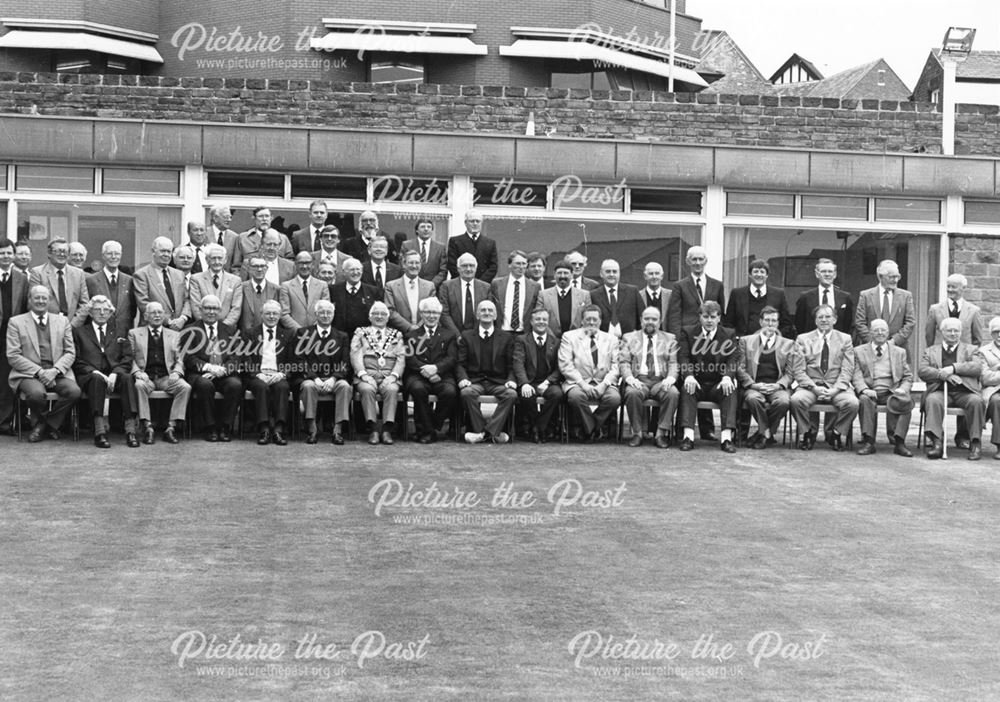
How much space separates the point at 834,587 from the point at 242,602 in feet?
12.0

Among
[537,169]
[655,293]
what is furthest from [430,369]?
[537,169]

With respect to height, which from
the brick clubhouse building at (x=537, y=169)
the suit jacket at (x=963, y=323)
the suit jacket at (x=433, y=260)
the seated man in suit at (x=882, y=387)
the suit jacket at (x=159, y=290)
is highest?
the brick clubhouse building at (x=537, y=169)

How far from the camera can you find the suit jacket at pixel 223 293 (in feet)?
50.5

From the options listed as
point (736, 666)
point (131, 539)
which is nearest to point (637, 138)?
point (131, 539)

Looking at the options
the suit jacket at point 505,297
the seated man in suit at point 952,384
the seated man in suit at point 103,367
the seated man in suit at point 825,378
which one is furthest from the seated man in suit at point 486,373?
the seated man in suit at point 952,384

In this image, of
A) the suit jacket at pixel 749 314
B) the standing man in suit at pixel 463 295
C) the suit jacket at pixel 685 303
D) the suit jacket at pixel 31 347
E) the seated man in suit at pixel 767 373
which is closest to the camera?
the suit jacket at pixel 31 347

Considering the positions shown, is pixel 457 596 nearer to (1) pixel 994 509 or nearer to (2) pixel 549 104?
(1) pixel 994 509

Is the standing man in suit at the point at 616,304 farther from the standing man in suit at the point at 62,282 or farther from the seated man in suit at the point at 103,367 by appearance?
the standing man in suit at the point at 62,282

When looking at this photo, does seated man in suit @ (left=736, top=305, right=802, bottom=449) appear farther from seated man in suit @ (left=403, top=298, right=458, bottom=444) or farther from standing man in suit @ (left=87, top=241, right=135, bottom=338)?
standing man in suit @ (left=87, top=241, right=135, bottom=338)

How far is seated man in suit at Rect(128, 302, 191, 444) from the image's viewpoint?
48.6ft

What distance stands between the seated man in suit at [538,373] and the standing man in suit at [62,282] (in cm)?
446

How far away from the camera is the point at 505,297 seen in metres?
16.4

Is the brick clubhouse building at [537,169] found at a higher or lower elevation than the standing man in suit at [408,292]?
higher

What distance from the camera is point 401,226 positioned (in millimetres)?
20469
